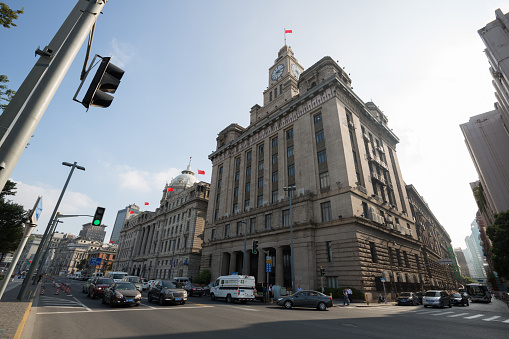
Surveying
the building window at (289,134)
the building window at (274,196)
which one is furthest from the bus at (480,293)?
the building window at (289,134)

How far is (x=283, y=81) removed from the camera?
183ft

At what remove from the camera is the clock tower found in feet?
173

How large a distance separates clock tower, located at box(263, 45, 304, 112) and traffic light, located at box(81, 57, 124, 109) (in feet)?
159

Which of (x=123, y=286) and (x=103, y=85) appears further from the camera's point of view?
(x=123, y=286)

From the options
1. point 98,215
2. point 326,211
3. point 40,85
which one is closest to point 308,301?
point 326,211

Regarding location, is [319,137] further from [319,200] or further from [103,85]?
[103,85]

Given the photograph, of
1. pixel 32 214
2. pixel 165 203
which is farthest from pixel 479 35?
pixel 165 203

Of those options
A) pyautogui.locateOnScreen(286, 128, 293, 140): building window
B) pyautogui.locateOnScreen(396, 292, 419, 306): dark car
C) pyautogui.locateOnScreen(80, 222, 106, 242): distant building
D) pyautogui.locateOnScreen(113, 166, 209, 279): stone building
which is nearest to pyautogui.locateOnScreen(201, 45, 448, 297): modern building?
pyautogui.locateOnScreen(286, 128, 293, 140): building window

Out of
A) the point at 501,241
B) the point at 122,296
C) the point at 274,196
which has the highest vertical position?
the point at 274,196

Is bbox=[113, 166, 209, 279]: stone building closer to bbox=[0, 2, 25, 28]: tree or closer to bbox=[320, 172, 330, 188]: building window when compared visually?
bbox=[320, 172, 330, 188]: building window

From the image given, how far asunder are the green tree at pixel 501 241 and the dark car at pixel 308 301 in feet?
82.1

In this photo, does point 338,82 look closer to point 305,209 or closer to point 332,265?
point 305,209

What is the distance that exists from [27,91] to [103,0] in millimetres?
2578

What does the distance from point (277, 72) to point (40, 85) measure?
6223 centimetres
